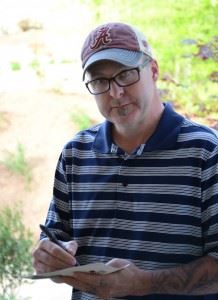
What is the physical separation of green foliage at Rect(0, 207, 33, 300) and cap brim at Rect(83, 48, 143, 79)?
44.0 inches

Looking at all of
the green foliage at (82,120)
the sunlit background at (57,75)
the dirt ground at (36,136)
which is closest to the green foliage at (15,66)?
the sunlit background at (57,75)

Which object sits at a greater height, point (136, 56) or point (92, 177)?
point (136, 56)

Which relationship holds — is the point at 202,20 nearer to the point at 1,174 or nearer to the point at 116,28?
the point at 116,28

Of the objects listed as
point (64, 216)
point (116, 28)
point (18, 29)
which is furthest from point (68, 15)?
point (64, 216)

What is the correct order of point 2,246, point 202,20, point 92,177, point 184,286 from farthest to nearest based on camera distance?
point 2,246 → point 202,20 → point 92,177 → point 184,286

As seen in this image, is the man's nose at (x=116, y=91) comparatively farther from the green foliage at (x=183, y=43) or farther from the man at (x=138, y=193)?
the green foliage at (x=183, y=43)

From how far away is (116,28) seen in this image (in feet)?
4.05

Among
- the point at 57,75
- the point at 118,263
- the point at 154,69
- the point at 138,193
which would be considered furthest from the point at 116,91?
the point at 57,75

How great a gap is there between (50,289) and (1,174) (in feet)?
1.74

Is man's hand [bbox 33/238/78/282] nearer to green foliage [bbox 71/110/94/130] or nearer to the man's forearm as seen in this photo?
the man's forearm

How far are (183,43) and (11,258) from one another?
1110 mm

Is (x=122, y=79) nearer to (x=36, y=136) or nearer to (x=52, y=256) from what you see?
(x=52, y=256)

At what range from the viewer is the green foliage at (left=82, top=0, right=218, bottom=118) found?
1.94m

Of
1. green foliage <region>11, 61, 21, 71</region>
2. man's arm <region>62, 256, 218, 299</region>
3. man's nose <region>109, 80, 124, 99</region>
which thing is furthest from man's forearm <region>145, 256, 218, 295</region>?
green foliage <region>11, 61, 21, 71</region>
